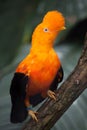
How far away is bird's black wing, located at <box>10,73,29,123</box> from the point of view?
651 mm

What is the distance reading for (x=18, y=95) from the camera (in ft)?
2.17

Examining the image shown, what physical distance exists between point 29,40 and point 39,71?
3.73 feet

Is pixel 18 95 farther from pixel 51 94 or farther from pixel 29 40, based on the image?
pixel 29 40

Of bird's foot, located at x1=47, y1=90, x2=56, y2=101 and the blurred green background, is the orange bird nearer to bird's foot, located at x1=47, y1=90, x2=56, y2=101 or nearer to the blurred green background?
bird's foot, located at x1=47, y1=90, x2=56, y2=101

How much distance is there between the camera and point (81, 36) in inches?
65.2

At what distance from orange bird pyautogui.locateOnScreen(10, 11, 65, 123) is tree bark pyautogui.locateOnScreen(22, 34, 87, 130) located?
1cm

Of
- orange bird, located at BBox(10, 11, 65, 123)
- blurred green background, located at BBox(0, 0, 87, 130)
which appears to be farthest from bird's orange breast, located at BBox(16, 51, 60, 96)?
blurred green background, located at BBox(0, 0, 87, 130)

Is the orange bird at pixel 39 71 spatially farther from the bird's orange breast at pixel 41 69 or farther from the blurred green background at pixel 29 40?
the blurred green background at pixel 29 40

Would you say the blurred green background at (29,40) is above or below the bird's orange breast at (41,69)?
below

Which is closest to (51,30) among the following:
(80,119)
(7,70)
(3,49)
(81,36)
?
(80,119)

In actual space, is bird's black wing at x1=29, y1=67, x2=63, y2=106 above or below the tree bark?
above

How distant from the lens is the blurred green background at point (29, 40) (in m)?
1.10

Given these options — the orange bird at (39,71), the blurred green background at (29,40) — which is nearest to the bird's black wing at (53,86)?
the orange bird at (39,71)

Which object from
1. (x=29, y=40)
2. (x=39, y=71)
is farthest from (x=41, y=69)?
(x=29, y=40)
